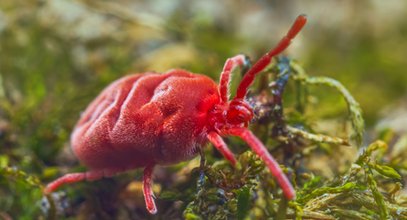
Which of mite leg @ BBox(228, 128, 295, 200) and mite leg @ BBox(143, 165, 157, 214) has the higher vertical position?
mite leg @ BBox(228, 128, 295, 200)

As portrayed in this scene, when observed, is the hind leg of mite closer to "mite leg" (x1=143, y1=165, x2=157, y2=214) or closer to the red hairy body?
the red hairy body

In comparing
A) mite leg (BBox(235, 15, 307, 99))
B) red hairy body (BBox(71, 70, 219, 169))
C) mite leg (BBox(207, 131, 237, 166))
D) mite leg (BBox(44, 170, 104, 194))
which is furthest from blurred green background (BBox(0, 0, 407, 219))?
mite leg (BBox(235, 15, 307, 99))

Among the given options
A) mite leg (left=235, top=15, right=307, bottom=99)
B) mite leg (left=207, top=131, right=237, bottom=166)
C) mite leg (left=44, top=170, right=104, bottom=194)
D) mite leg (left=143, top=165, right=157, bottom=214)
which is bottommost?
mite leg (left=44, top=170, right=104, bottom=194)

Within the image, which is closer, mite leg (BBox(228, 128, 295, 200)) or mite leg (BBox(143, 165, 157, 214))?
mite leg (BBox(228, 128, 295, 200))

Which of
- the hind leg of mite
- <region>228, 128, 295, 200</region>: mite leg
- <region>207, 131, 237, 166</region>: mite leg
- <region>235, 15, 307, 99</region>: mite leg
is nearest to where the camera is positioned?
<region>228, 128, 295, 200</region>: mite leg

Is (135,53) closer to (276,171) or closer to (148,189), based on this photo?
(148,189)

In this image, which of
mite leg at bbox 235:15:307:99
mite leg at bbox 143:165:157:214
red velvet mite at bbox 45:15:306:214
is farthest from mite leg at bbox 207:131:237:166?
mite leg at bbox 143:165:157:214

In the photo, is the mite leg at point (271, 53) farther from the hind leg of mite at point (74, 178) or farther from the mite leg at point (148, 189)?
the hind leg of mite at point (74, 178)

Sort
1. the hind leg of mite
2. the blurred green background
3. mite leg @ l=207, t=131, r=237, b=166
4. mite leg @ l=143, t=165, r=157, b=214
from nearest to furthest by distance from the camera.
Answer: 1. mite leg @ l=207, t=131, r=237, b=166
2. mite leg @ l=143, t=165, r=157, b=214
3. the hind leg of mite
4. the blurred green background
